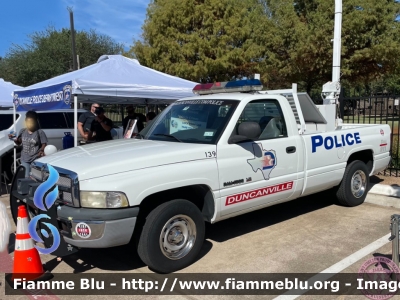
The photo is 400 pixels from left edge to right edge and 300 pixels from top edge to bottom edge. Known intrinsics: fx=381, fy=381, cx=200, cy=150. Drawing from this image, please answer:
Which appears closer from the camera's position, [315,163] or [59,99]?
[315,163]

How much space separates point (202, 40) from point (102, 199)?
14.2 metres

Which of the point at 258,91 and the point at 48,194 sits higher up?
the point at 258,91

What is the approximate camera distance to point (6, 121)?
398 inches

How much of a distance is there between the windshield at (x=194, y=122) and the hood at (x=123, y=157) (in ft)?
0.76

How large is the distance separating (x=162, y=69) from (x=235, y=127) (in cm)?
1364

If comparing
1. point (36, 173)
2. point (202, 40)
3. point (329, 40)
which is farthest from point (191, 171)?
point (202, 40)

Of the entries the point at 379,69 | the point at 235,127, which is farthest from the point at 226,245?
the point at 379,69

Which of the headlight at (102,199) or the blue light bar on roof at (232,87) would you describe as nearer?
the headlight at (102,199)

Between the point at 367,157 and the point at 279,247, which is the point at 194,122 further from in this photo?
the point at 367,157

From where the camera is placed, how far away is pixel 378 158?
21.4ft

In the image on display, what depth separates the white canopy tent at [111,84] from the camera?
6968mm

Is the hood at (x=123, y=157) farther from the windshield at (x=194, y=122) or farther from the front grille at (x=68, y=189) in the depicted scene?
the windshield at (x=194, y=122)

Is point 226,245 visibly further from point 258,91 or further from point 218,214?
point 258,91

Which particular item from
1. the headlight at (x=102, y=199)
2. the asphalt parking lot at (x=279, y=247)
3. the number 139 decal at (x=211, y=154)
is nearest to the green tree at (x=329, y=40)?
the asphalt parking lot at (x=279, y=247)
